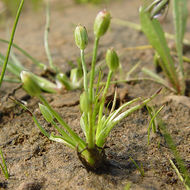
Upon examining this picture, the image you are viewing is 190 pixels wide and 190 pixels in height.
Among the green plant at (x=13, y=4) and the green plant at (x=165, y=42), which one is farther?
the green plant at (x=13, y=4)

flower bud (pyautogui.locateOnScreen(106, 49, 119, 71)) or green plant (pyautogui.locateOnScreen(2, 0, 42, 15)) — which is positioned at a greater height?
green plant (pyautogui.locateOnScreen(2, 0, 42, 15))

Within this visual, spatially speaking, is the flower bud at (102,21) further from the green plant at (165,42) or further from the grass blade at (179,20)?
the grass blade at (179,20)

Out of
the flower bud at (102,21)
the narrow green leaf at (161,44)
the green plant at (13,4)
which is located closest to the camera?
the flower bud at (102,21)

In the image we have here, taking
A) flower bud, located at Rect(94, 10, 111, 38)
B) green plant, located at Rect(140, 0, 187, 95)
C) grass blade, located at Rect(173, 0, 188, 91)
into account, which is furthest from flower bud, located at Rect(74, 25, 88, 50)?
grass blade, located at Rect(173, 0, 188, 91)

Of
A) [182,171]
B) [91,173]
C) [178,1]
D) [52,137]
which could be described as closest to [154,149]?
[182,171]

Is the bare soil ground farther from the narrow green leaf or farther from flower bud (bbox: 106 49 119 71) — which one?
flower bud (bbox: 106 49 119 71)

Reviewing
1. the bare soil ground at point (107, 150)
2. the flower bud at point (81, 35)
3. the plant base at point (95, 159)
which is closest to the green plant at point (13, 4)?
the bare soil ground at point (107, 150)

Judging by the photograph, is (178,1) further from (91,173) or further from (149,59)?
(91,173)

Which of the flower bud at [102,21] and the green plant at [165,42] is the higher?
the flower bud at [102,21]

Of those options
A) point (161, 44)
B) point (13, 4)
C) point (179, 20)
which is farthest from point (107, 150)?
point (13, 4)

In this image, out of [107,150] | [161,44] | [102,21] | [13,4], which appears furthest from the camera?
[13,4]

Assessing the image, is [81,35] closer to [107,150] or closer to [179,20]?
[107,150]

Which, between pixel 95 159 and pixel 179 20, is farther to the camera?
pixel 179 20
